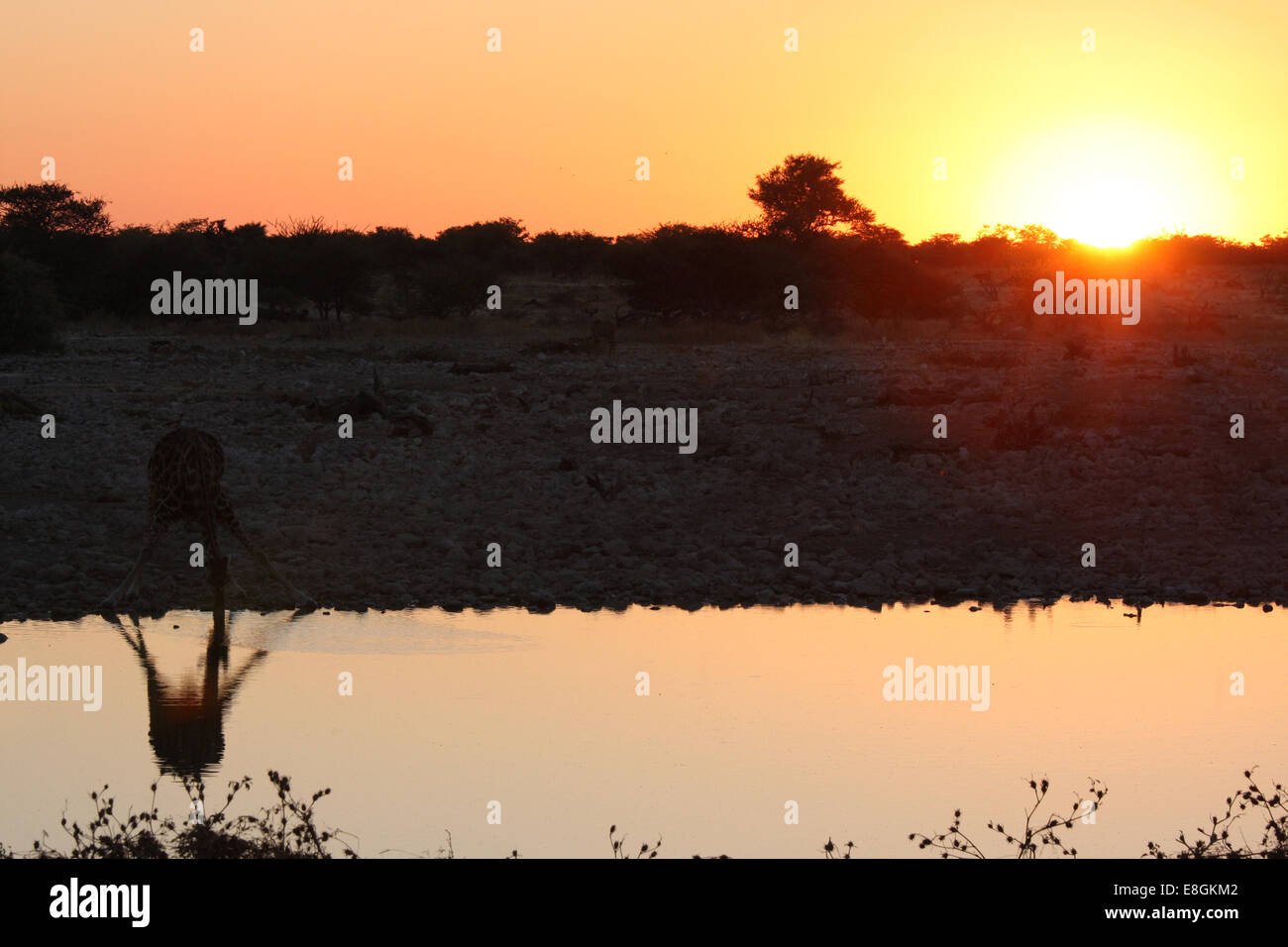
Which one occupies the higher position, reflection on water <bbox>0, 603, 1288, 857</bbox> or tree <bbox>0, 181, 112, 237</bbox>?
tree <bbox>0, 181, 112, 237</bbox>

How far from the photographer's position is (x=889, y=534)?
41.1 feet

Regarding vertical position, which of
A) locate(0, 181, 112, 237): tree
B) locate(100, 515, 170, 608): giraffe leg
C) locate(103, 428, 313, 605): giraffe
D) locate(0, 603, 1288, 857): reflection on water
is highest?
locate(0, 181, 112, 237): tree

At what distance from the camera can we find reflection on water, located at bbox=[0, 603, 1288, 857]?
6.15m

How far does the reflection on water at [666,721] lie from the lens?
615 centimetres

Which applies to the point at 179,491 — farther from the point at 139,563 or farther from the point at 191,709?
the point at 191,709

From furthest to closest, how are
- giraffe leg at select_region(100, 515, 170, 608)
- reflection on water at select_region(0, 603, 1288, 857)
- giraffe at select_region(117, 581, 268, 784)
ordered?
giraffe leg at select_region(100, 515, 170, 608), giraffe at select_region(117, 581, 268, 784), reflection on water at select_region(0, 603, 1288, 857)

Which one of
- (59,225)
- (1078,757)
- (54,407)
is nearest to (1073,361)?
(54,407)

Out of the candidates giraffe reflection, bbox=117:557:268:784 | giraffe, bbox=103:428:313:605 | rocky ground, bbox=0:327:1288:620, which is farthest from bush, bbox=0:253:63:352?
giraffe reflection, bbox=117:557:268:784

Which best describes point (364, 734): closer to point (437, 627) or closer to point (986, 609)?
point (437, 627)

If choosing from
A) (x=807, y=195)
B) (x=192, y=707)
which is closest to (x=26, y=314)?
(x=192, y=707)

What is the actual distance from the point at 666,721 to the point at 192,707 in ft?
8.35

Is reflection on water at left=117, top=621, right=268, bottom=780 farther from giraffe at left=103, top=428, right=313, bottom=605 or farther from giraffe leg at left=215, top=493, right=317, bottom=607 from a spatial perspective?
giraffe leg at left=215, top=493, right=317, bottom=607

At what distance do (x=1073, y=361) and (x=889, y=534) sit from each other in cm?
1109

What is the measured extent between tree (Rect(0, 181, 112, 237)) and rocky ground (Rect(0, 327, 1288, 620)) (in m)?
27.7
